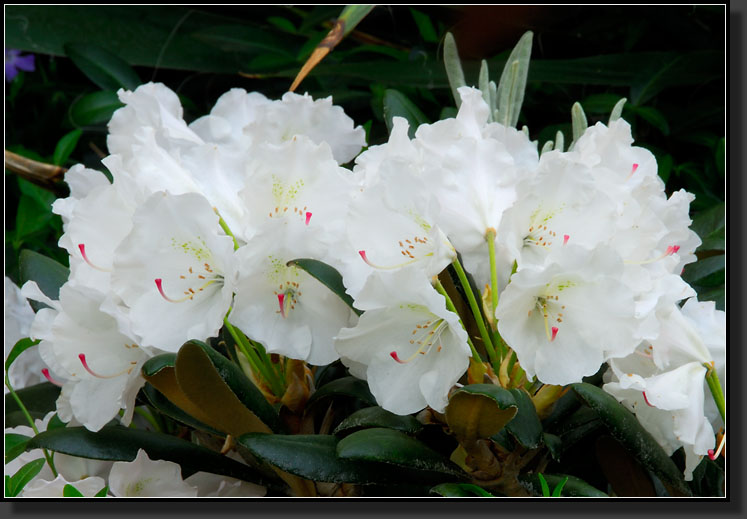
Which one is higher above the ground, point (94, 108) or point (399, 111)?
point (399, 111)

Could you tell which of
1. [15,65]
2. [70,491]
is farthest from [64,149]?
[70,491]

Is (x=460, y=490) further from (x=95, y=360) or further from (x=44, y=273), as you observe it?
(x=44, y=273)

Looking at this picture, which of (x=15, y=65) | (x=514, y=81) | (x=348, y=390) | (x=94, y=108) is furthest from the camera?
(x=15, y=65)

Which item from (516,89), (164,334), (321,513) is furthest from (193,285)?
(516,89)

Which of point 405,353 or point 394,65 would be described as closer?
point 405,353

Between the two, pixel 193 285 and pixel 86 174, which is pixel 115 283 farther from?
pixel 86 174
